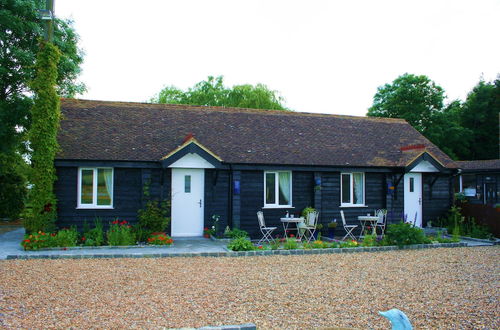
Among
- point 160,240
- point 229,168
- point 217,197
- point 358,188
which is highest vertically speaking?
point 229,168

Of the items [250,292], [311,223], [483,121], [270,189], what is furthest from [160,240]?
[483,121]

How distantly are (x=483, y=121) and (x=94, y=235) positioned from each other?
4191 cm

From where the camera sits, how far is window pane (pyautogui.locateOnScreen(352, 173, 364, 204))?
17.9 m

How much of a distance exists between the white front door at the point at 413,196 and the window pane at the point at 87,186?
12472mm

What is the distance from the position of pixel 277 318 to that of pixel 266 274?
3.33 meters

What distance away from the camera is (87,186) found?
15242 mm

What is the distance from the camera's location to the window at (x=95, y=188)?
1513cm

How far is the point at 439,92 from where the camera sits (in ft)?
143

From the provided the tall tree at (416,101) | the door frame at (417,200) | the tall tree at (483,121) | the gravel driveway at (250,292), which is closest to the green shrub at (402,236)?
the gravel driveway at (250,292)

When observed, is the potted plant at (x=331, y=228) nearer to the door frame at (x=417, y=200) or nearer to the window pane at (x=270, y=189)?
the window pane at (x=270, y=189)

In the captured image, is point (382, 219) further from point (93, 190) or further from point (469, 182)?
point (469, 182)

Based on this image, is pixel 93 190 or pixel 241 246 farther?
pixel 93 190

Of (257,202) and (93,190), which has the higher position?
(93,190)

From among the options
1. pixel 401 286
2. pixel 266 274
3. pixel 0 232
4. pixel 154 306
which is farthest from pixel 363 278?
pixel 0 232
